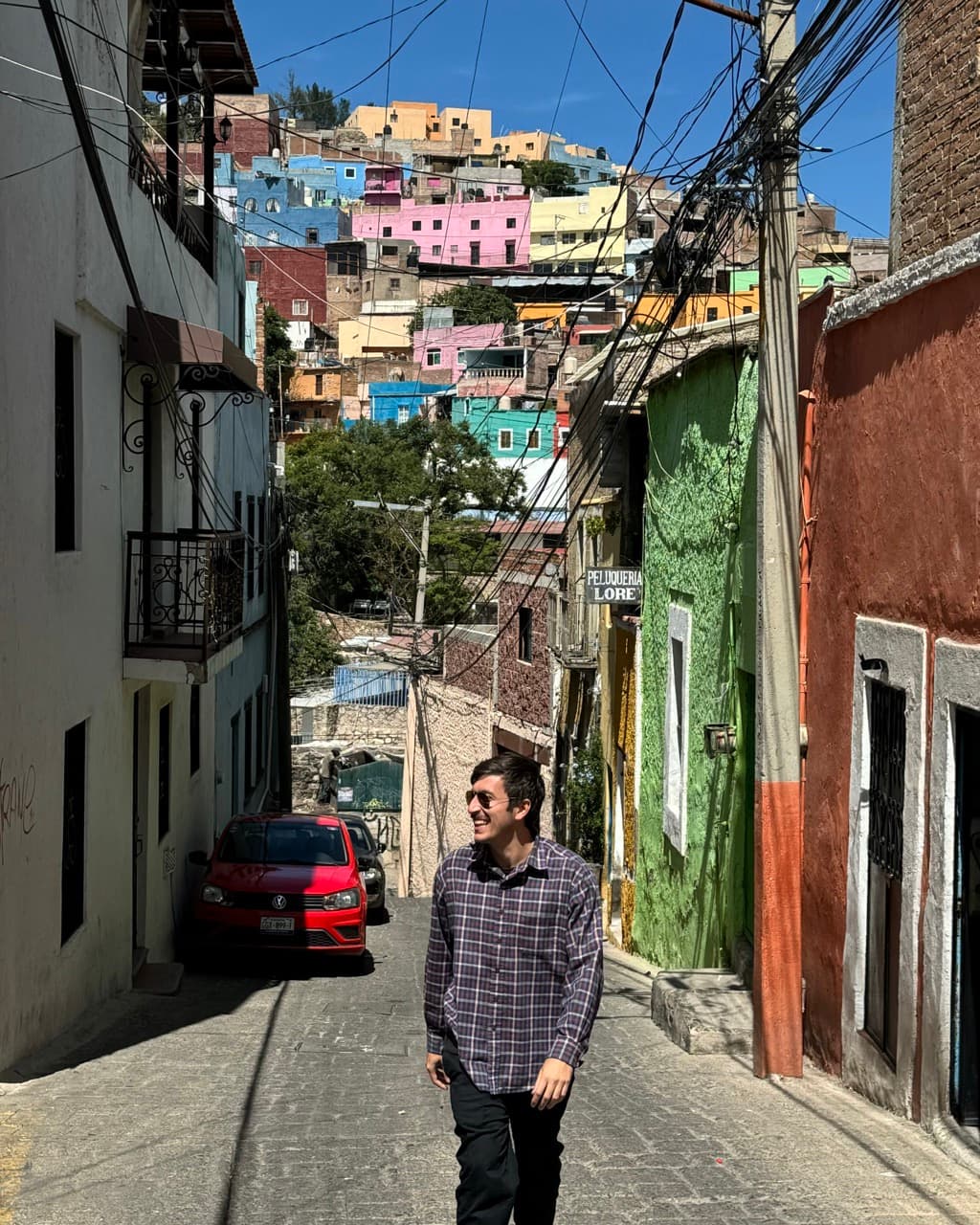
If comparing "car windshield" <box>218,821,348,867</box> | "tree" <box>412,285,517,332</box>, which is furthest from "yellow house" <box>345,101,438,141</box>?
"car windshield" <box>218,821,348,867</box>

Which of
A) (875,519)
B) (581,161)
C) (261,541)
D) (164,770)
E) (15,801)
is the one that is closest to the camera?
(875,519)

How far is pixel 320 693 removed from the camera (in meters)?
46.0

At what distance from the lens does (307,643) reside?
49.5 meters

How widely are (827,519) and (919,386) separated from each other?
1731 millimetres

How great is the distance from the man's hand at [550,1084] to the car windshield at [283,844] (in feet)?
36.8

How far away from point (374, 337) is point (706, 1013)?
265 ft

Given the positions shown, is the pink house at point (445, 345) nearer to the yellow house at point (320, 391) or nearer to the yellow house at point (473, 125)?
the yellow house at point (320, 391)

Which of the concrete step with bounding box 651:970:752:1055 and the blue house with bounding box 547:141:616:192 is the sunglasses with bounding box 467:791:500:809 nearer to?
the concrete step with bounding box 651:970:752:1055

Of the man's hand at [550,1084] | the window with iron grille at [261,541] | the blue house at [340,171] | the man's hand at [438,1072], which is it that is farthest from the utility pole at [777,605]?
the blue house at [340,171]

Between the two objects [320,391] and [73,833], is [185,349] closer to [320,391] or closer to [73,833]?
[73,833]

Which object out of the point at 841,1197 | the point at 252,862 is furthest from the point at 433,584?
the point at 841,1197

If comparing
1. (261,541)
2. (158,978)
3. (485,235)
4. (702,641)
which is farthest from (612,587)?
(485,235)

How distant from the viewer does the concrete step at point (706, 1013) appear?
361 inches

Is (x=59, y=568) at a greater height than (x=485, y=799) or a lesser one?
greater
